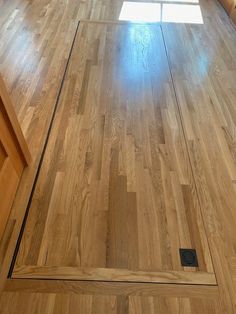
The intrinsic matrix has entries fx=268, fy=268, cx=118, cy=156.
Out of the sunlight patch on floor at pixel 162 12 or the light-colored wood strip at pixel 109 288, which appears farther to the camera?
the sunlight patch on floor at pixel 162 12

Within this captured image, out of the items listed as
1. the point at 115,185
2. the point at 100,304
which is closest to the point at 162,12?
the point at 115,185

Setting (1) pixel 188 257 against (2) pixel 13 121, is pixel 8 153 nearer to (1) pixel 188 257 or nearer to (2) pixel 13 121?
(2) pixel 13 121

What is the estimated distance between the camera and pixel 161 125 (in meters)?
2.11

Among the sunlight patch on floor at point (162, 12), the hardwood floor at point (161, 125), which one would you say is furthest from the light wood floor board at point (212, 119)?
the sunlight patch on floor at point (162, 12)

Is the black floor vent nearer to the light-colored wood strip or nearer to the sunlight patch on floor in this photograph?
the light-colored wood strip

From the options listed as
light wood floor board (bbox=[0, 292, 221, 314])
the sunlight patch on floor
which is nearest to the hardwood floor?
light wood floor board (bbox=[0, 292, 221, 314])

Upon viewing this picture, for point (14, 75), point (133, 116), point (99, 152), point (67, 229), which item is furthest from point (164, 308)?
point (14, 75)

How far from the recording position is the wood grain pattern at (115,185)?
1.39 metres

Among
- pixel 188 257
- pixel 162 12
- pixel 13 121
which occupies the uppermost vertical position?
pixel 13 121

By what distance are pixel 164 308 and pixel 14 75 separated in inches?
91.2

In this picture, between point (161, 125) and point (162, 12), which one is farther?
point (162, 12)

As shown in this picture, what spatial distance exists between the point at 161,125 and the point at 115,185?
27.1 inches

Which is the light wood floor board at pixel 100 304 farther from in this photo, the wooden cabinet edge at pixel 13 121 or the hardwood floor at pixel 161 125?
the wooden cabinet edge at pixel 13 121

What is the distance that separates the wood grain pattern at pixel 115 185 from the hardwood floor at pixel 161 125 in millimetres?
21
